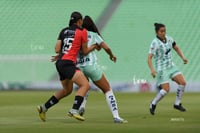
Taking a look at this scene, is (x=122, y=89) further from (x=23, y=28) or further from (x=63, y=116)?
(x=63, y=116)

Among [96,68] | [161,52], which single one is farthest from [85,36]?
[161,52]

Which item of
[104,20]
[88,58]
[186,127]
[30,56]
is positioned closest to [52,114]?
[88,58]

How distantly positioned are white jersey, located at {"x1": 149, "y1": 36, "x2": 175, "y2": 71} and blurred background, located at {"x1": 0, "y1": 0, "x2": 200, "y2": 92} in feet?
42.5

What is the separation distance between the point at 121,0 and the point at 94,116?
21.4 m

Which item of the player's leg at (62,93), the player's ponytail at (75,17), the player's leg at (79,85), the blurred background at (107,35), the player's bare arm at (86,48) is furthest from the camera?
the blurred background at (107,35)

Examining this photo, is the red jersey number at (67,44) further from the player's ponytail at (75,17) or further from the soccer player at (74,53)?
the player's ponytail at (75,17)

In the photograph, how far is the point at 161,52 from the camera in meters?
14.9

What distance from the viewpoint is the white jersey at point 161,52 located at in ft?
48.5

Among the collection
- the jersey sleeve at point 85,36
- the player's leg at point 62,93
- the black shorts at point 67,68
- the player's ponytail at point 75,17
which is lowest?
the player's leg at point 62,93

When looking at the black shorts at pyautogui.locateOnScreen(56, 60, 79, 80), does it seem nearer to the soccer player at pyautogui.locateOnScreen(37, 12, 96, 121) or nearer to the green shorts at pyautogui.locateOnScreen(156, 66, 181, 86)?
the soccer player at pyautogui.locateOnScreen(37, 12, 96, 121)

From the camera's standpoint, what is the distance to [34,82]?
29.4 m

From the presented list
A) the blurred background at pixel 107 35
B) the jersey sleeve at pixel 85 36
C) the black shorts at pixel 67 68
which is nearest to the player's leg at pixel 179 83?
the jersey sleeve at pixel 85 36

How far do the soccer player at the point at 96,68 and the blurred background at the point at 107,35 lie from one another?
52.1 feet

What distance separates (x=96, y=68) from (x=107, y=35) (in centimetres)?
2077
